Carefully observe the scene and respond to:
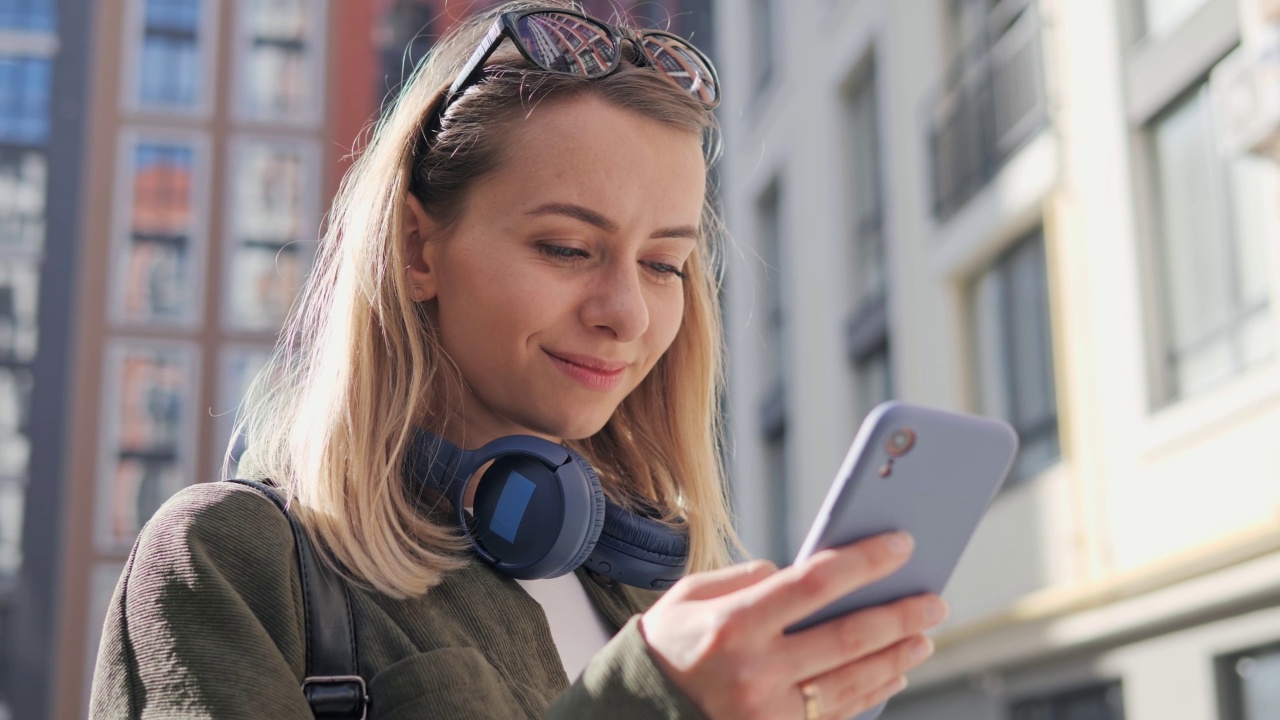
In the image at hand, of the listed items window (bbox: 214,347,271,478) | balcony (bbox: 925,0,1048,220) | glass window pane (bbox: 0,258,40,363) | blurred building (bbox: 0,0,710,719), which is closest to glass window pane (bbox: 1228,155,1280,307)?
balcony (bbox: 925,0,1048,220)

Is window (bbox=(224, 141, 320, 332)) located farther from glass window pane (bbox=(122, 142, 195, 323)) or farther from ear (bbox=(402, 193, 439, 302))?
ear (bbox=(402, 193, 439, 302))

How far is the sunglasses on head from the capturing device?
1692 millimetres

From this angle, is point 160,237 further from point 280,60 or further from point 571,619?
point 571,619

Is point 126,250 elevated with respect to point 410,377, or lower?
elevated

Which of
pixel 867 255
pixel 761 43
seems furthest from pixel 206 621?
pixel 761 43

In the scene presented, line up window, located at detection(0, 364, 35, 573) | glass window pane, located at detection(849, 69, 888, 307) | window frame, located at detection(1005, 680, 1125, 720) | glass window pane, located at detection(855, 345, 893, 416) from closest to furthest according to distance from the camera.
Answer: window frame, located at detection(1005, 680, 1125, 720), glass window pane, located at detection(855, 345, 893, 416), glass window pane, located at detection(849, 69, 888, 307), window, located at detection(0, 364, 35, 573)

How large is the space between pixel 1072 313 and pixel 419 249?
7.67 m

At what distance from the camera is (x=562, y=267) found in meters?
1.58

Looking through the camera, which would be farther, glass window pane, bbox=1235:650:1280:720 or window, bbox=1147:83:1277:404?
window, bbox=1147:83:1277:404

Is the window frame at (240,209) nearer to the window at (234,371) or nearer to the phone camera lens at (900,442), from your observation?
the window at (234,371)

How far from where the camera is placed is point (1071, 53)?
356 inches

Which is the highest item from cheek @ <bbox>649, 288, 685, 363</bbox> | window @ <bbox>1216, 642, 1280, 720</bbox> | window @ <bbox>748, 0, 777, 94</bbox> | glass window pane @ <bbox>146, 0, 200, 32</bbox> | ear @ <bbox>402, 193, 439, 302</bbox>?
glass window pane @ <bbox>146, 0, 200, 32</bbox>

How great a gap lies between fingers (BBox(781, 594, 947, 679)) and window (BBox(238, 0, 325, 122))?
32.5 metres

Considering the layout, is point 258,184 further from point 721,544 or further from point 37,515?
point 721,544
